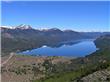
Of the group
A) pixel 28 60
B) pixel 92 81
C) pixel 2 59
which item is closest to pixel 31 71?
pixel 28 60

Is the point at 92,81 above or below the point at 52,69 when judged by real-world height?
above

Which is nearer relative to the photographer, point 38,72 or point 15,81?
point 15,81

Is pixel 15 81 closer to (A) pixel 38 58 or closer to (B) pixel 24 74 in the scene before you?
(B) pixel 24 74

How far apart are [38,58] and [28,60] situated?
6195 mm

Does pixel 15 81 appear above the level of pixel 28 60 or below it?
above

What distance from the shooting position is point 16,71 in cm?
12050

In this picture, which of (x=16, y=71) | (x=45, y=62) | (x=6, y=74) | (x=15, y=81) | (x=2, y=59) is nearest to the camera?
(x=15, y=81)

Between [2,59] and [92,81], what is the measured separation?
485 ft

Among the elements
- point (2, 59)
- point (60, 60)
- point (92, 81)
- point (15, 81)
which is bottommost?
point (2, 59)

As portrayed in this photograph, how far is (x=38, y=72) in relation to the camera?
4670 inches

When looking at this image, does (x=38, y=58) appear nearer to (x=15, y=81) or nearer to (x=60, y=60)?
(x=60, y=60)

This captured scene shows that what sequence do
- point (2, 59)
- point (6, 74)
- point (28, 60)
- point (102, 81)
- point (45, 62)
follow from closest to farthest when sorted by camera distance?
point (102, 81) → point (6, 74) → point (45, 62) → point (28, 60) → point (2, 59)

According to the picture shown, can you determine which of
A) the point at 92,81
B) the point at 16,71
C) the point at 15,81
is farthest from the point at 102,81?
the point at 16,71

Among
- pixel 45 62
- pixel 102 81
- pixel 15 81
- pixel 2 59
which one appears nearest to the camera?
pixel 102 81
